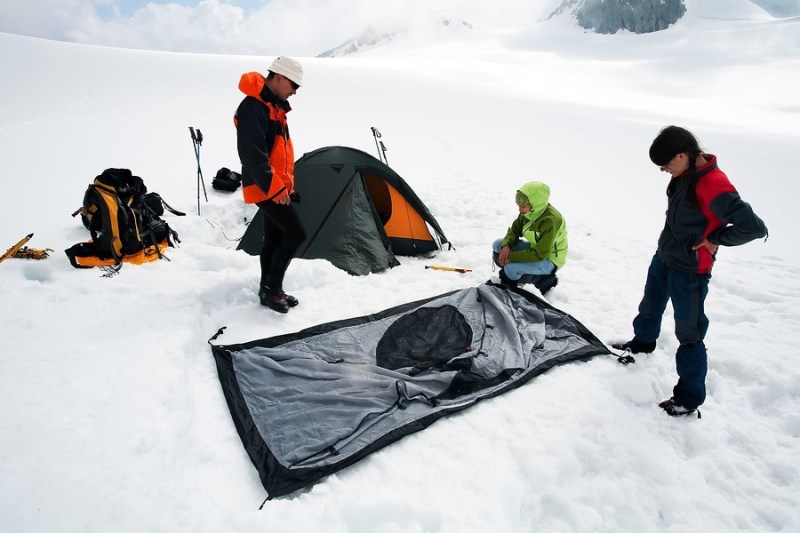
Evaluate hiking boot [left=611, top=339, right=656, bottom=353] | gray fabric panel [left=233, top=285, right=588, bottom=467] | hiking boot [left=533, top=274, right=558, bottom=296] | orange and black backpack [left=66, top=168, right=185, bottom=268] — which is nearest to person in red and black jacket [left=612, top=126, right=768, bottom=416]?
hiking boot [left=611, top=339, right=656, bottom=353]

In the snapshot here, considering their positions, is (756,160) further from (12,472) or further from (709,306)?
(12,472)

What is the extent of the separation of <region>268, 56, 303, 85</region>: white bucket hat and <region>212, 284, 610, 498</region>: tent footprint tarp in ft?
7.14

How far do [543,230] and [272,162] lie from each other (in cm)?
288

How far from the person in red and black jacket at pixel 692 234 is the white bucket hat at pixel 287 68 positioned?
279 cm

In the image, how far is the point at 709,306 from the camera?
467 centimetres

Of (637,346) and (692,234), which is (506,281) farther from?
(692,234)

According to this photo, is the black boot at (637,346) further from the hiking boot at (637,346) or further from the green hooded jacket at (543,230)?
the green hooded jacket at (543,230)

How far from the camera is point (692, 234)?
2.89 m

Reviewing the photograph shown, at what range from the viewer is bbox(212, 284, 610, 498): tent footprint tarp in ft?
8.81

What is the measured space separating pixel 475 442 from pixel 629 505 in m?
0.92

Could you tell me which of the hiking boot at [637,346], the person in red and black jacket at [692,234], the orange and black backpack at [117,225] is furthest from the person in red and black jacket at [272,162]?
the hiking boot at [637,346]

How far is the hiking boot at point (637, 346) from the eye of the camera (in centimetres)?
372

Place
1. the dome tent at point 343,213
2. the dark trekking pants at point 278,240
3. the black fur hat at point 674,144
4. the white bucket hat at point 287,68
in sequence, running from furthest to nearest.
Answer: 1. the dome tent at point 343,213
2. the dark trekking pants at point 278,240
3. the white bucket hat at point 287,68
4. the black fur hat at point 674,144

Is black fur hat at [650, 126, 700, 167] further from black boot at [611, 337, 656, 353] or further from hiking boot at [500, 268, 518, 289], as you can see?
hiking boot at [500, 268, 518, 289]
